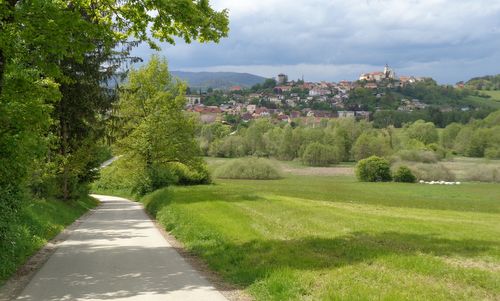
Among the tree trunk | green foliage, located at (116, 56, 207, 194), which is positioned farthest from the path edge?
green foliage, located at (116, 56, 207, 194)

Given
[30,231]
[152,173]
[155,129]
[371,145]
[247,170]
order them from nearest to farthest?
1. [30,231]
2. [152,173]
3. [155,129]
4. [247,170]
5. [371,145]

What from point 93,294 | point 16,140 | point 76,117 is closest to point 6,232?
point 16,140

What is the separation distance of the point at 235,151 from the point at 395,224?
404 ft

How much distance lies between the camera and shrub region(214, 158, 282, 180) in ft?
327

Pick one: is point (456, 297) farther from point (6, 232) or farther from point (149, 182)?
point (149, 182)

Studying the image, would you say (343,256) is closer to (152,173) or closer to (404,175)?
(152,173)

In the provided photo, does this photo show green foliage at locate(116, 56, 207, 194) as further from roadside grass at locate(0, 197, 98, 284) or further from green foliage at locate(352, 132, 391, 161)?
green foliage at locate(352, 132, 391, 161)

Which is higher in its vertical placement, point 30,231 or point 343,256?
point 343,256

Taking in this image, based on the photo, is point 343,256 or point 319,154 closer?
point 343,256

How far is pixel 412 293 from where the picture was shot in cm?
820

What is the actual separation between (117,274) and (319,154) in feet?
395

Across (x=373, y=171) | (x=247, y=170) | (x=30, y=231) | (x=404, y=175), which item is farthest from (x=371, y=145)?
(x=30, y=231)

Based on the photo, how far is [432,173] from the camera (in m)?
103

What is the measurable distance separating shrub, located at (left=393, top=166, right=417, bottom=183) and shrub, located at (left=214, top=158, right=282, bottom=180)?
21.2m
